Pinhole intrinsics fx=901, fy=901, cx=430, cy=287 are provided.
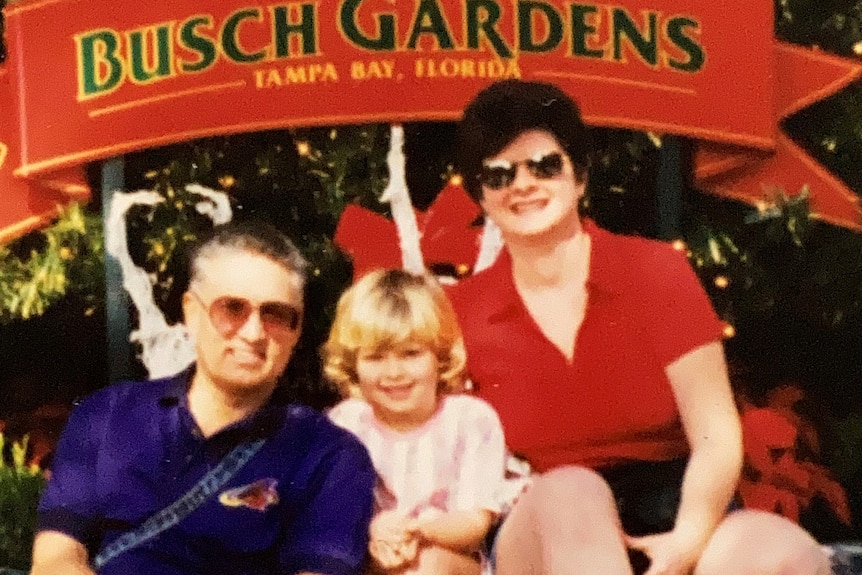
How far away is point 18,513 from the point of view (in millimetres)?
686

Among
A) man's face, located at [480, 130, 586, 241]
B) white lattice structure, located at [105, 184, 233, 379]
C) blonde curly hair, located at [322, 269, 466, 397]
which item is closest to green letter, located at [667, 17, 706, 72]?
man's face, located at [480, 130, 586, 241]

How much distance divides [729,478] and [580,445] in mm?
109

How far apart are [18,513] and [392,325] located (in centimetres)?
32

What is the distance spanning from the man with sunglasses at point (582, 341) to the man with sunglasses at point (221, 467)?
0.12m

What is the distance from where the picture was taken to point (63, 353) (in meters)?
0.72

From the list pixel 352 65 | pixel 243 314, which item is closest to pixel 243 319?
pixel 243 314

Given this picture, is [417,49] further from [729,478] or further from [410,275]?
[729,478]

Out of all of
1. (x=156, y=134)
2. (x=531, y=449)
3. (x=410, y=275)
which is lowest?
(x=531, y=449)

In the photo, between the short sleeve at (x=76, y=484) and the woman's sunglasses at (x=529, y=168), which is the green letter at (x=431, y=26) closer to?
the woman's sunglasses at (x=529, y=168)

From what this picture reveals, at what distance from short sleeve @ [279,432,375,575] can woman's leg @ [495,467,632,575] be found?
102 millimetres

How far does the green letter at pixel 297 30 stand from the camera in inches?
27.4

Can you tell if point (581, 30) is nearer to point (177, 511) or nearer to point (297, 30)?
point (297, 30)

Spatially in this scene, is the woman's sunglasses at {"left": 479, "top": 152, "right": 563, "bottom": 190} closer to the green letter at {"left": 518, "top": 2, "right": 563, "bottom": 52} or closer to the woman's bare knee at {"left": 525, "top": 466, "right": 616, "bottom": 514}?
the green letter at {"left": 518, "top": 2, "right": 563, "bottom": 52}

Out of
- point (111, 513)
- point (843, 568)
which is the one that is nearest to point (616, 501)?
point (843, 568)
